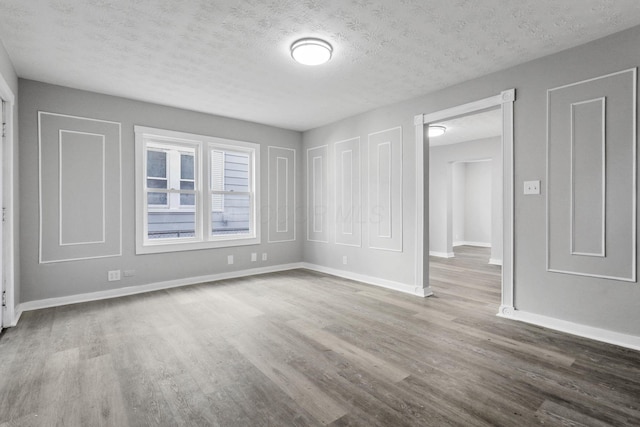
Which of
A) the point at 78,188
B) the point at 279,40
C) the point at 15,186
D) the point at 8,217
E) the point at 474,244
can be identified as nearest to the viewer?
the point at 279,40

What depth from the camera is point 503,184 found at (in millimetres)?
3330

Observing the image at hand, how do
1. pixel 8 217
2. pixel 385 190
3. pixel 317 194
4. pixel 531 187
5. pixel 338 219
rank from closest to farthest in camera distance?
1. pixel 8 217
2. pixel 531 187
3. pixel 385 190
4. pixel 338 219
5. pixel 317 194

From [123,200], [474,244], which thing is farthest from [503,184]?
[474,244]

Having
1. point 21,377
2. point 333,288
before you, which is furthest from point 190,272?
point 21,377

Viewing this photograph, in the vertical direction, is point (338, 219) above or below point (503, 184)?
below

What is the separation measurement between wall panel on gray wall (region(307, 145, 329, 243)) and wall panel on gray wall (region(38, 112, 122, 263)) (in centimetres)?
305

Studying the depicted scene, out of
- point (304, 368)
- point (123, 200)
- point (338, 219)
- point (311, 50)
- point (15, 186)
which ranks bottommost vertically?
point (304, 368)

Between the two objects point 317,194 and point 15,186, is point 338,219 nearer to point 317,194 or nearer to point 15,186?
point 317,194

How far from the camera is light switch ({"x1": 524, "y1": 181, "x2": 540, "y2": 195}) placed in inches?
121

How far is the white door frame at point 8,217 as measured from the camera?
117 inches

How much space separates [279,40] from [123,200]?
2973 mm

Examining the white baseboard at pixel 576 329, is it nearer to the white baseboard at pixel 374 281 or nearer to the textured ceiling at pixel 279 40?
the white baseboard at pixel 374 281

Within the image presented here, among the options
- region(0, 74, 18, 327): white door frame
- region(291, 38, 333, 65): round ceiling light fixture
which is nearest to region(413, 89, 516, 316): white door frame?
region(291, 38, 333, 65): round ceiling light fixture

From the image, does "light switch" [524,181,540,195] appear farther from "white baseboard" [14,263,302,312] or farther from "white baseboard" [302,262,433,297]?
"white baseboard" [14,263,302,312]
